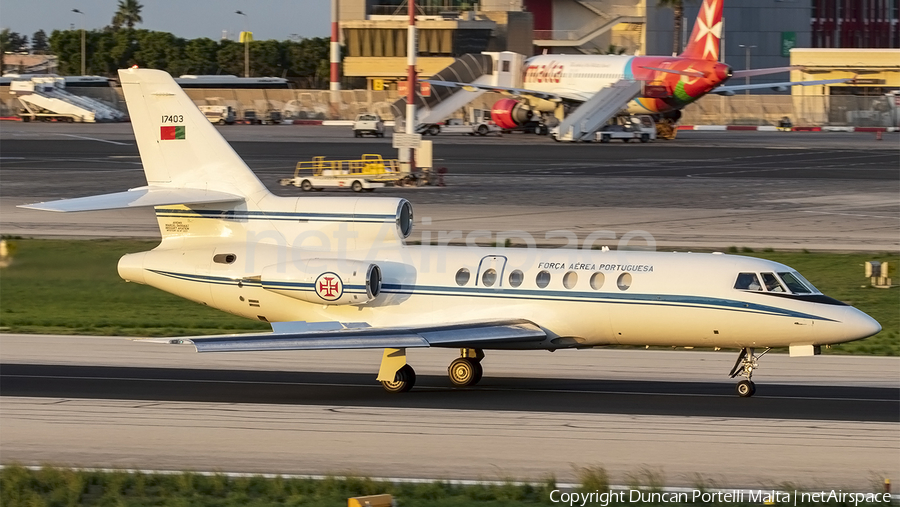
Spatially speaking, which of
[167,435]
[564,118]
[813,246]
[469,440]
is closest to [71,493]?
[167,435]

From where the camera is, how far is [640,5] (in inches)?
5512

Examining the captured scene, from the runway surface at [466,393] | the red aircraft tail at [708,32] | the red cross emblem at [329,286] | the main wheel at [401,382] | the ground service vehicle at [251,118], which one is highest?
the red aircraft tail at [708,32]

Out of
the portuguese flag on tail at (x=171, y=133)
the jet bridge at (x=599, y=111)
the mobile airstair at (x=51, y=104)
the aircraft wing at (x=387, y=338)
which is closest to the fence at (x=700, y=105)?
the mobile airstair at (x=51, y=104)

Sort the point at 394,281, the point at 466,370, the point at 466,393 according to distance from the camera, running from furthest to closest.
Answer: the point at 394,281 → the point at 466,370 → the point at 466,393

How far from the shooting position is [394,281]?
75.8 ft

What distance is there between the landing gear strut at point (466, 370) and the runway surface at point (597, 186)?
17196 mm

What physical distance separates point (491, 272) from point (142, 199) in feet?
24.6

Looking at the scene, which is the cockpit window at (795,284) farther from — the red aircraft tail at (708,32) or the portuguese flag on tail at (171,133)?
the red aircraft tail at (708,32)

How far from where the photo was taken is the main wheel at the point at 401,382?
2184 cm

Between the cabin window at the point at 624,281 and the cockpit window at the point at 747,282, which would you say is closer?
the cockpit window at the point at 747,282

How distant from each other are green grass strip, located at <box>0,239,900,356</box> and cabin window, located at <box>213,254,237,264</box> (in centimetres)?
502

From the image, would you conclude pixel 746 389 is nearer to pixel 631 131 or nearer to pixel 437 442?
pixel 437 442

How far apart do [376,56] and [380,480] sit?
124 m

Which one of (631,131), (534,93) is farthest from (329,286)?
(534,93)
